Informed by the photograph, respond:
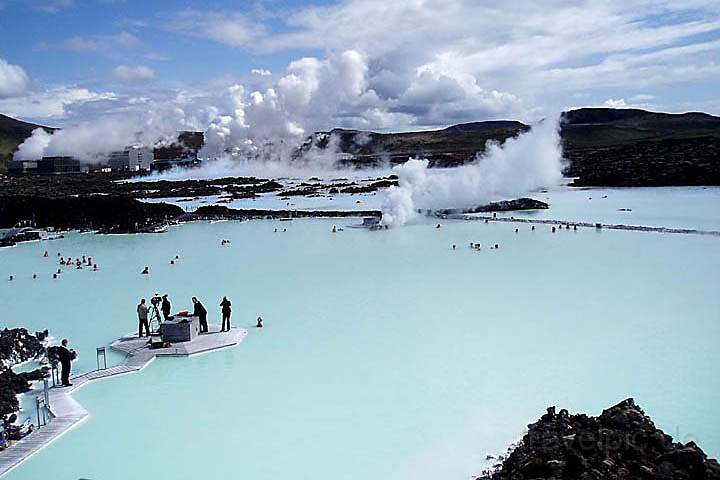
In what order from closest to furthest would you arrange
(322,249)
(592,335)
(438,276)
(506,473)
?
1. (506,473)
2. (592,335)
3. (438,276)
4. (322,249)

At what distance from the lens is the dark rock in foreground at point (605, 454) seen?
497cm

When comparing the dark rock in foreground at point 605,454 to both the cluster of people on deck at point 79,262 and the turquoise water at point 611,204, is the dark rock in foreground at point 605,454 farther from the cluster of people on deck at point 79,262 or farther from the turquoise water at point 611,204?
the turquoise water at point 611,204

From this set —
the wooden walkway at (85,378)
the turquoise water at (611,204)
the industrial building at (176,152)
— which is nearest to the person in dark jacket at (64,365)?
the wooden walkway at (85,378)

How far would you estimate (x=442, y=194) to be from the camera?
30266 mm

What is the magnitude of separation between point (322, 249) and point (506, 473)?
1535 cm

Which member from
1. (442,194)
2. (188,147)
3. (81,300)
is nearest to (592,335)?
(81,300)

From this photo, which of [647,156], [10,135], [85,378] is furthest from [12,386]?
[10,135]

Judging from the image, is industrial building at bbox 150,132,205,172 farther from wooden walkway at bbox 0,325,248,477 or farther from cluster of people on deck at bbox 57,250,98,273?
wooden walkway at bbox 0,325,248,477

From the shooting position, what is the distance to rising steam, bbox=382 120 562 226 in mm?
27341

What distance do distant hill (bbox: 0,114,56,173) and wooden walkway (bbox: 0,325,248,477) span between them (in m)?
90.4

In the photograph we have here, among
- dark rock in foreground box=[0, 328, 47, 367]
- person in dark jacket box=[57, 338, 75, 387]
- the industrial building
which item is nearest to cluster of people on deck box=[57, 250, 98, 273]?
dark rock in foreground box=[0, 328, 47, 367]

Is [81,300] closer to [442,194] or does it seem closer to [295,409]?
[295,409]

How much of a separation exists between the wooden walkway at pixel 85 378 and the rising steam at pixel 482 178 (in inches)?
622

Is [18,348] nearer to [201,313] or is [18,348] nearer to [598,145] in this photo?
[201,313]
